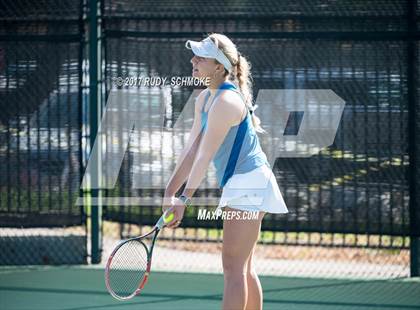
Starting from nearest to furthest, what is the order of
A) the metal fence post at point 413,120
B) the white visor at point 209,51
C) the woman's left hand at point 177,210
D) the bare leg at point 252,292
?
the woman's left hand at point 177,210 < the white visor at point 209,51 < the bare leg at point 252,292 < the metal fence post at point 413,120

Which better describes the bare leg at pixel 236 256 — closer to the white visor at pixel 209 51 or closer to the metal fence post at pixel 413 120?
the white visor at pixel 209 51

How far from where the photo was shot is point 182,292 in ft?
21.1

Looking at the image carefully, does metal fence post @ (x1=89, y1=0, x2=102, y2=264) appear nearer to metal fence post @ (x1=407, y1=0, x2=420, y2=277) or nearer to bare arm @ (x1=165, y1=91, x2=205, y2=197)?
metal fence post @ (x1=407, y1=0, x2=420, y2=277)

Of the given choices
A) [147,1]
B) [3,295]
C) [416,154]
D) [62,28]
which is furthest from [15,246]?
[416,154]

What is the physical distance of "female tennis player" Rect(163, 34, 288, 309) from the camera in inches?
167

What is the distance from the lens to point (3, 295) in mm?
6262

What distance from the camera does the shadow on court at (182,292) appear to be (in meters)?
6.02

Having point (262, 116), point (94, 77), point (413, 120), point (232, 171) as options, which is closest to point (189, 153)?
point (232, 171)

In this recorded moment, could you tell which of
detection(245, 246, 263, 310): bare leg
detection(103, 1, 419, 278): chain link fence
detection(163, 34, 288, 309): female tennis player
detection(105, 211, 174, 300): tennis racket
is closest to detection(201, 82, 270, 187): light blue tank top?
detection(163, 34, 288, 309): female tennis player

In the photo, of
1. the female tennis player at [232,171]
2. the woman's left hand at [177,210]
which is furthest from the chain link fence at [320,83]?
the woman's left hand at [177,210]

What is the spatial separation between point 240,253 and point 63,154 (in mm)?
3194

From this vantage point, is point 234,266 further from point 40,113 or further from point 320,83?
point 40,113

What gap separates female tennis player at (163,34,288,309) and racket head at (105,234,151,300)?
1.50 feet

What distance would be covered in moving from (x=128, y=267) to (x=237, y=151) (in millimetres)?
900
